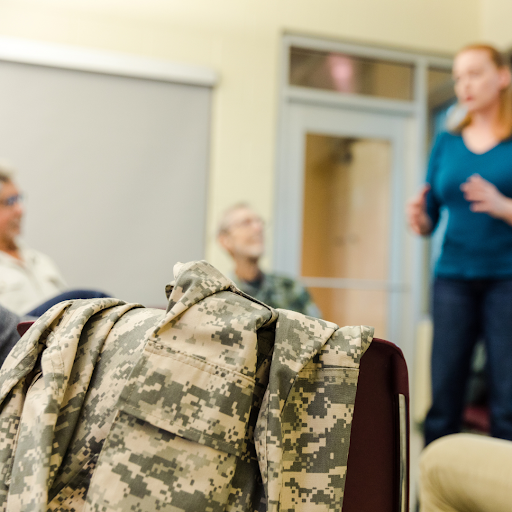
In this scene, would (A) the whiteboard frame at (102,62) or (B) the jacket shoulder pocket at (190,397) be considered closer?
(B) the jacket shoulder pocket at (190,397)

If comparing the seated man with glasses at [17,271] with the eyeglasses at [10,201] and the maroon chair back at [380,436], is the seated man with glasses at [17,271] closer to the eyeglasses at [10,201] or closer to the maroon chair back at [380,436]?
the eyeglasses at [10,201]

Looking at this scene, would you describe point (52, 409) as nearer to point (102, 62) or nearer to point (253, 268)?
point (253, 268)

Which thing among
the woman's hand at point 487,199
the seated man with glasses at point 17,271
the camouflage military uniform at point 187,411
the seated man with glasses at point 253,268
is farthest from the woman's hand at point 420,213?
the camouflage military uniform at point 187,411

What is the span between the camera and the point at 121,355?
683 millimetres

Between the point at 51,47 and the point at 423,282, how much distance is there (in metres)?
2.60

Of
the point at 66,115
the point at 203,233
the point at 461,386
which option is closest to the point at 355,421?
the point at 461,386

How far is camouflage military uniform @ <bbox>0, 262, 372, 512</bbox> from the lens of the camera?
2.05ft

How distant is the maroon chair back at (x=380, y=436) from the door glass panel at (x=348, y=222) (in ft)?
8.90

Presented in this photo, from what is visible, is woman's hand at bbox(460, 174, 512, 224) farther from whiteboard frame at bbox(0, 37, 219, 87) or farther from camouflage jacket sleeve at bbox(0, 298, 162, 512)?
whiteboard frame at bbox(0, 37, 219, 87)

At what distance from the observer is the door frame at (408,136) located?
338cm

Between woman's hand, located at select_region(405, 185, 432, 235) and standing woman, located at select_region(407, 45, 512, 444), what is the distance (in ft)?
0.04

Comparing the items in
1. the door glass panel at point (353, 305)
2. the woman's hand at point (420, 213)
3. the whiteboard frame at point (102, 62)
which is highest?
the whiteboard frame at point (102, 62)

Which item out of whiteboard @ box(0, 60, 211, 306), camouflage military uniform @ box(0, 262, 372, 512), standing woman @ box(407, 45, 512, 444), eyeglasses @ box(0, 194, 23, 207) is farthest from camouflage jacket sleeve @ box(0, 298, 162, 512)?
whiteboard @ box(0, 60, 211, 306)

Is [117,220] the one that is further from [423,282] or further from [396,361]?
[396,361]
